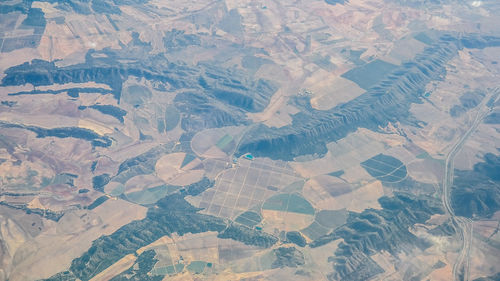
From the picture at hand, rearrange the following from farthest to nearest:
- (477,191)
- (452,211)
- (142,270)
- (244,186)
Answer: (244,186)
(477,191)
(452,211)
(142,270)

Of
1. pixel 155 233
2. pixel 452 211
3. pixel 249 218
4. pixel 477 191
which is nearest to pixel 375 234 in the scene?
pixel 452 211

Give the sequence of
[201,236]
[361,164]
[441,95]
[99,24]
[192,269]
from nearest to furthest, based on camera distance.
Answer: [192,269]
[201,236]
[361,164]
[441,95]
[99,24]

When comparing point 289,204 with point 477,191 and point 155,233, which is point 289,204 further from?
point 477,191

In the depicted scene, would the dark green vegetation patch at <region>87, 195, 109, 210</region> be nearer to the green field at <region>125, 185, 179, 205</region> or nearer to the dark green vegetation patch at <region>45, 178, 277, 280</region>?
the green field at <region>125, 185, 179, 205</region>

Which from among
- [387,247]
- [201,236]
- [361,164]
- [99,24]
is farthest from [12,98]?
[387,247]

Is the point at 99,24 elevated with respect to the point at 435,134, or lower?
elevated

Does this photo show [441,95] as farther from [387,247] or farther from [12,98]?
[12,98]

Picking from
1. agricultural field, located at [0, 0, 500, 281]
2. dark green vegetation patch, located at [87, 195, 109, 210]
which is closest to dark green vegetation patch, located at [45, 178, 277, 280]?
agricultural field, located at [0, 0, 500, 281]

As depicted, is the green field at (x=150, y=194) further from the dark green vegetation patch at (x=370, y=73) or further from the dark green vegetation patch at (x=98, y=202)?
the dark green vegetation patch at (x=370, y=73)
